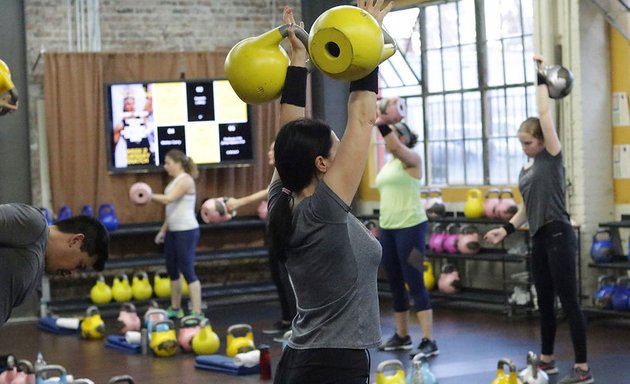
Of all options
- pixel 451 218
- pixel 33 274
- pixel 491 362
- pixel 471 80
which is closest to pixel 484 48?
pixel 471 80

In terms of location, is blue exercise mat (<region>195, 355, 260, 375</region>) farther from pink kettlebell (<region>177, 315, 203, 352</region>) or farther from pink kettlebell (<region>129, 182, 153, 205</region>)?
pink kettlebell (<region>129, 182, 153, 205</region>)

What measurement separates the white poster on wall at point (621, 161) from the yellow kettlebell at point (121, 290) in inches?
184

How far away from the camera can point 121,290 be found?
9711 millimetres

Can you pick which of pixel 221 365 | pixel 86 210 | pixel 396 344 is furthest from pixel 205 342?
pixel 86 210

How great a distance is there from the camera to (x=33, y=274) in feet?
9.93

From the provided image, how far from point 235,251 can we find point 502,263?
290 cm

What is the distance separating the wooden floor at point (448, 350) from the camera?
20.8 ft

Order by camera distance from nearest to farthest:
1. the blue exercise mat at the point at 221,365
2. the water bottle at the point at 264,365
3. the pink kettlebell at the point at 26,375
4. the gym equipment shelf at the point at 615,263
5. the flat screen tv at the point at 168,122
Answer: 1. the pink kettlebell at the point at 26,375
2. the water bottle at the point at 264,365
3. the blue exercise mat at the point at 221,365
4. the gym equipment shelf at the point at 615,263
5. the flat screen tv at the point at 168,122

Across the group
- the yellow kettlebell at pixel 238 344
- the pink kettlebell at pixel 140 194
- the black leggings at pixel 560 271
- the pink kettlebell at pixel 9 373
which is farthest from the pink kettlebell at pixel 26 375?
the pink kettlebell at pixel 140 194

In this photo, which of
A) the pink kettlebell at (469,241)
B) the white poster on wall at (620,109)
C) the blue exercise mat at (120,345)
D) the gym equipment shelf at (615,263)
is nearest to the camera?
the blue exercise mat at (120,345)

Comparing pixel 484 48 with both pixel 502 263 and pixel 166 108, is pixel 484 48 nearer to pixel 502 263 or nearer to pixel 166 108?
pixel 502 263

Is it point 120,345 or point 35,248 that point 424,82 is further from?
point 35,248

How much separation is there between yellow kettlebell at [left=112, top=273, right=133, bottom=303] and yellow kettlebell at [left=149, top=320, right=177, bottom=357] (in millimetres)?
2523

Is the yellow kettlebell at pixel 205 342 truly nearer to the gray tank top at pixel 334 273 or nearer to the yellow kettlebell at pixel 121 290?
the yellow kettlebell at pixel 121 290
